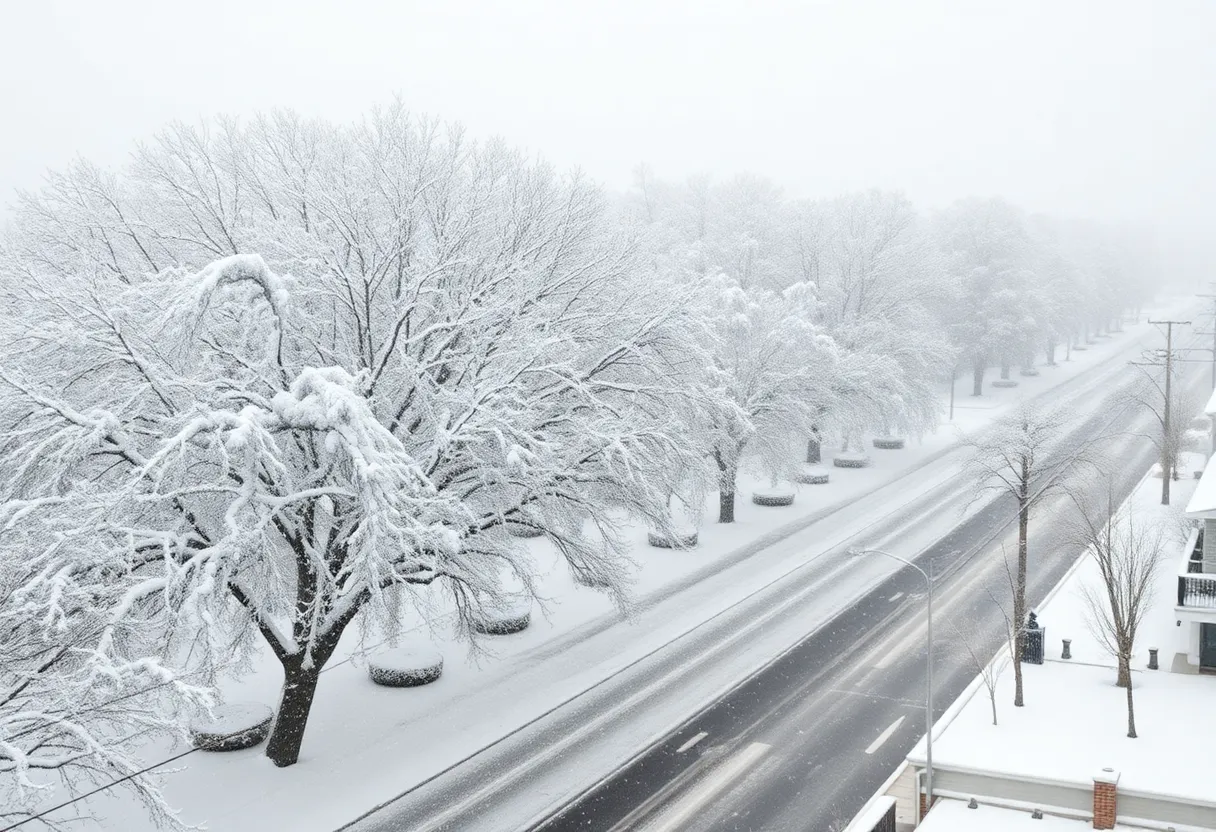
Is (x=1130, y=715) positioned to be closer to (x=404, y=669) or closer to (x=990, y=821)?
(x=990, y=821)

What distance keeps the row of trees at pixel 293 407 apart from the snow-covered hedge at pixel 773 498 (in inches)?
524

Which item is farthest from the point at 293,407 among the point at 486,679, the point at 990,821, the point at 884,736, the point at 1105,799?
the point at 1105,799

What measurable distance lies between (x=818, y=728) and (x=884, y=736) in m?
1.29

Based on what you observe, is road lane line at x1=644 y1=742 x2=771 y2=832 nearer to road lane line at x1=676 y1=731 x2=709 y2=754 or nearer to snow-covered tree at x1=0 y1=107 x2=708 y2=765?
road lane line at x1=676 y1=731 x2=709 y2=754

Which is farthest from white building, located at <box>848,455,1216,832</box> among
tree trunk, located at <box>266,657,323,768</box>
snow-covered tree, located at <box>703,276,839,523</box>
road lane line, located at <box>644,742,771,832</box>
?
snow-covered tree, located at <box>703,276,839,523</box>

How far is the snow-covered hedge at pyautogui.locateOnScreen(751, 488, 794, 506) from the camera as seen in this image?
39.4 m

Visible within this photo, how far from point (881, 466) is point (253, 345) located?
35.1 meters

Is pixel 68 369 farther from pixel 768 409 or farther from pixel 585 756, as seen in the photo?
pixel 768 409

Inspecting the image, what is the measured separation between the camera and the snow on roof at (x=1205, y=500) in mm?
22828

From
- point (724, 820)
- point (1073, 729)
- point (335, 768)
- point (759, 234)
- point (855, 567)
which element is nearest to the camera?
point (724, 820)

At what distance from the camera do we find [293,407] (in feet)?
50.0

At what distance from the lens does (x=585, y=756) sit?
18484 millimetres

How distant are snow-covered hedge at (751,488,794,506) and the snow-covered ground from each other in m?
0.50

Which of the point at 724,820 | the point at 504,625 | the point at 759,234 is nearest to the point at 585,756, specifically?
the point at 724,820
